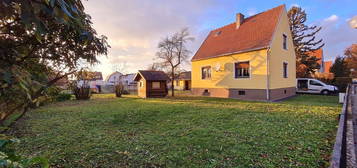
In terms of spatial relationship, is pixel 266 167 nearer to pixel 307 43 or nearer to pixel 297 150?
pixel 297 150

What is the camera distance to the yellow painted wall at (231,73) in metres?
10.2

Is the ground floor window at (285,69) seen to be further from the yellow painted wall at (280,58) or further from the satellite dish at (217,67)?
the satellite dish at (217,67)

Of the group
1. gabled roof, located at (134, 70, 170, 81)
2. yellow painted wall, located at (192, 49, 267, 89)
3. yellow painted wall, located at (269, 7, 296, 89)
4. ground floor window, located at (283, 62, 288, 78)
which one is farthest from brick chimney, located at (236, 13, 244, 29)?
gabled roof, located at (134, 70, 170, 81)

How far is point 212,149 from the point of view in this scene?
3.07 m

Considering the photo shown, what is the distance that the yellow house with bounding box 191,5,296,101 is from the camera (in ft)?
33.6

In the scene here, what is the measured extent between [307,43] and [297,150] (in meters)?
27.0

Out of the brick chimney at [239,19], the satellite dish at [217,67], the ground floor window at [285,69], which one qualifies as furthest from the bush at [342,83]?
the satellite dish at [217,67]

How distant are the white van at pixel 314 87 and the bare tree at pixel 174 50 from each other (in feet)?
39.6

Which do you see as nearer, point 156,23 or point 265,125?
point 265,125

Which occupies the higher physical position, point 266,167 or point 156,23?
point 156,23

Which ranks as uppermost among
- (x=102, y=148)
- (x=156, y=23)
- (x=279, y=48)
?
(x=156, y=23)

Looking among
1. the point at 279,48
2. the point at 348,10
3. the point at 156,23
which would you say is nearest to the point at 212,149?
the point at 156,23

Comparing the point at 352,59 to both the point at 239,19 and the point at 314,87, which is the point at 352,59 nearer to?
the point at 314,87

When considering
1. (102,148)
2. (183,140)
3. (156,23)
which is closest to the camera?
(102,148)
